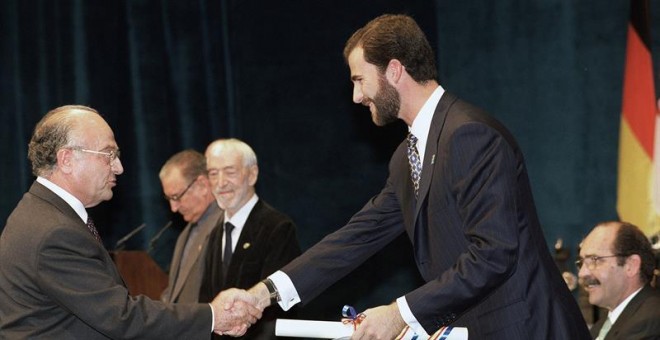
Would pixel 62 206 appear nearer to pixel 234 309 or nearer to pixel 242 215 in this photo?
pixel 234 309

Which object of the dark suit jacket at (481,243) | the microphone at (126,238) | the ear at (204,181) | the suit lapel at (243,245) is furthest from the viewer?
the microphone at (126,238)

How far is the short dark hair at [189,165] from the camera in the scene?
6.35m

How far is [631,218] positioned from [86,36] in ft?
12.5

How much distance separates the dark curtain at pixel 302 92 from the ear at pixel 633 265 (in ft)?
4.30

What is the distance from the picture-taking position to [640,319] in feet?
14.7

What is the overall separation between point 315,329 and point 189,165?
127 inches

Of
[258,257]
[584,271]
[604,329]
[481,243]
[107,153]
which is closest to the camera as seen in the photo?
[481,243]

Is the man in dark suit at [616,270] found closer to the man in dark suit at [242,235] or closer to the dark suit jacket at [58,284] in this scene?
the man in dark suit at [242,235]

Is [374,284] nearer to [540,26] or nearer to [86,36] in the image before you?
[540,26]

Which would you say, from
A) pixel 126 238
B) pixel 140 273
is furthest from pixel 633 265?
pixel 126 238

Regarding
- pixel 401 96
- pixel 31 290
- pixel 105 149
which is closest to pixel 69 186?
pixel 105 149

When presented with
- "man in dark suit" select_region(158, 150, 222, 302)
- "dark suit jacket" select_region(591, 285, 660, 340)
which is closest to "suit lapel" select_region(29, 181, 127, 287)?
"man in dark suit" select_region(158, 150, 222, 302)

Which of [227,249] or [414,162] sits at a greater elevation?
[414,162]

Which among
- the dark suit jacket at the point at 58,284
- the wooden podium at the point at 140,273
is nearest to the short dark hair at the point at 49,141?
the dark suit jacket at the point at 58,284
